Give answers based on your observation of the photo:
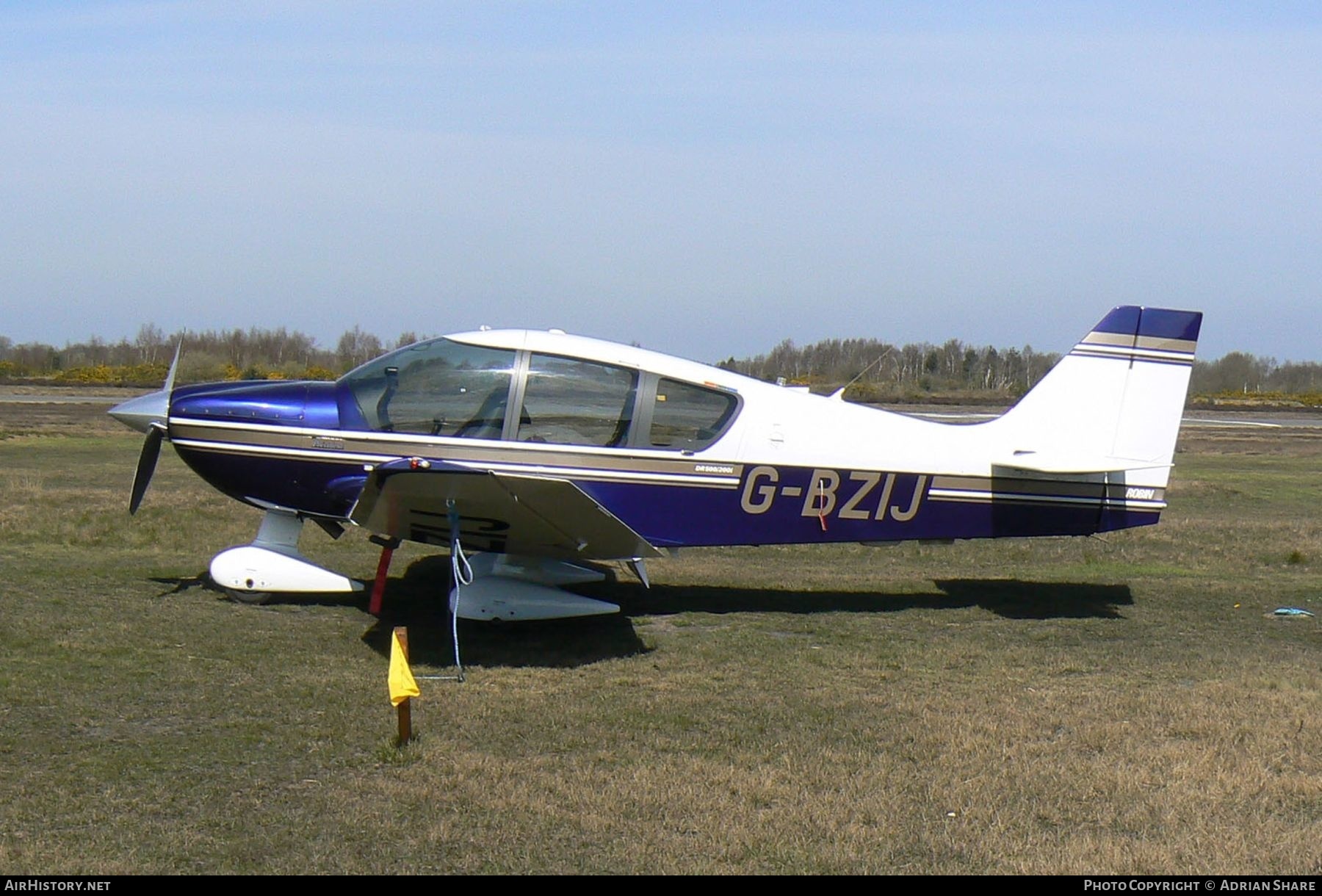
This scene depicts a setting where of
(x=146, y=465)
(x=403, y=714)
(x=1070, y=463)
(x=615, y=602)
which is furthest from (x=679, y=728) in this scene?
(x=146, y=465)

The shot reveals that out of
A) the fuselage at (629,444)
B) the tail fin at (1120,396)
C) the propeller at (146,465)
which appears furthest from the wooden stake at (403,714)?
the tail fin at (1120,396)

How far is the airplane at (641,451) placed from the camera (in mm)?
8086

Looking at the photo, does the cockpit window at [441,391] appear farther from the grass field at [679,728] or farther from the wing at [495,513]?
the grass field at [679,728]

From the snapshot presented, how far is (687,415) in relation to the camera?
833 centimetres

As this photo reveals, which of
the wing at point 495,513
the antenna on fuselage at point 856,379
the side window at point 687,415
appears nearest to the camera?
the wing at point 495,513

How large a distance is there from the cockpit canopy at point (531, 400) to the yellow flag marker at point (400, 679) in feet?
9.79

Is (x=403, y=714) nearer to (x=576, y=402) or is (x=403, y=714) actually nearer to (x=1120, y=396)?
(x=576, y=402)

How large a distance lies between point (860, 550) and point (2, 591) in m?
8.22

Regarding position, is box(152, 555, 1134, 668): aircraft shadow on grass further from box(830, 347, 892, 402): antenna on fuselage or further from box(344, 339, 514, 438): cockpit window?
box(830, 347, 892, 402): antenna on fuselage

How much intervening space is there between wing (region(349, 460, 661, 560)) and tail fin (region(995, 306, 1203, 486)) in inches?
126

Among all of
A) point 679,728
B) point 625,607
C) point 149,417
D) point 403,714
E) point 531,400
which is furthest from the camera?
point 625,607

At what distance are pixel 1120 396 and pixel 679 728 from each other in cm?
494

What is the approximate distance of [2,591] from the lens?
8477mm

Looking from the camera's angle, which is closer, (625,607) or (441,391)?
(441,391)
